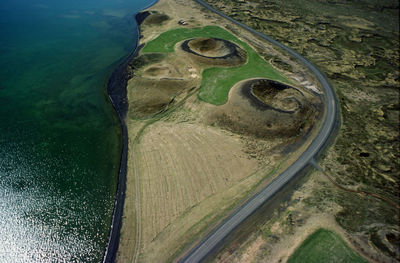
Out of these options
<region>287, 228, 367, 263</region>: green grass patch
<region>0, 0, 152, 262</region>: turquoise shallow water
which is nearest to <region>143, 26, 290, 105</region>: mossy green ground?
<region>0, 0, 152, 262</region>: turquoise shallow water

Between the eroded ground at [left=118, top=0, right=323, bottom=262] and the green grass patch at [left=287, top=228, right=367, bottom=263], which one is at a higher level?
the eroded ground at [left=118, top=0, right=323, bottom=262]

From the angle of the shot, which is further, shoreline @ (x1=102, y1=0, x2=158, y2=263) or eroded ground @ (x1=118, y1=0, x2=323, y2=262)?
eroded ground @ (x1=118, y1=0, x2=323, y2=262)

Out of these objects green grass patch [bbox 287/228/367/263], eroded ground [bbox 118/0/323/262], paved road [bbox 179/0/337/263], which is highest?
eroded ground [bbox 118/0/323/262]

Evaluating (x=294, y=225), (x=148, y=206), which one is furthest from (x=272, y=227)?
(x=148, y=206)

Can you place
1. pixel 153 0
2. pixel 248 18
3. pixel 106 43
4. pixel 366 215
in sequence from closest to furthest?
1. pixel 366 215
2. pixel 106 43
3. pixel 248 18
4. pixel 153 0

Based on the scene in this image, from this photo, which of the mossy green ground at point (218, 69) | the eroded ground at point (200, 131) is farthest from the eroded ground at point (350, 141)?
the mossy green ground at point (218, 69)

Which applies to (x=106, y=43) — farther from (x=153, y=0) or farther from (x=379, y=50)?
(x=379, y=50)

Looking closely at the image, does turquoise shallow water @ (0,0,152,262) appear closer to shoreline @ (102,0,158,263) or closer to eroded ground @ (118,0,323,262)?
shoreline @ (102,0,158,263)
